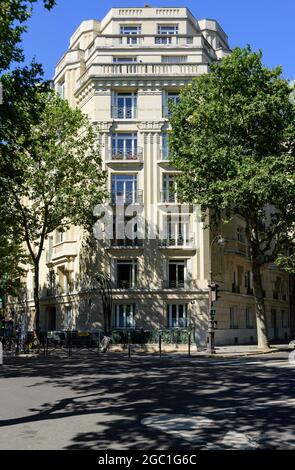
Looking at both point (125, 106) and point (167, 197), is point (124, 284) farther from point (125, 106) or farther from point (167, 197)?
point (125, 106)

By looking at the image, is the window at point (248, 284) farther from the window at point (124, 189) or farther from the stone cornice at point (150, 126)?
the stone cornice at point (150, 126)

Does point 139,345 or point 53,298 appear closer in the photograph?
point 139,345

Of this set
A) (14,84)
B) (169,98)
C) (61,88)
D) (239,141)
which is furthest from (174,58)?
(14,84)

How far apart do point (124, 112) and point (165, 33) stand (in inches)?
322

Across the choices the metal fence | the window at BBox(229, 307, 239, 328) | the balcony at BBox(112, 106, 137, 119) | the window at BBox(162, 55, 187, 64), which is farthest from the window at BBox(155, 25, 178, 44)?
the metal fence

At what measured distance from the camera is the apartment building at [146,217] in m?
34.6

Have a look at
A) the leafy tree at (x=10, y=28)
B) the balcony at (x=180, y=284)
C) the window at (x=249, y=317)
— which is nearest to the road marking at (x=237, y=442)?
the leafy tree at (x=10, y=28)

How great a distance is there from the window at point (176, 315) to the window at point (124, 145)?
994 cm

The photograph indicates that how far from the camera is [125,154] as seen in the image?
118 feet

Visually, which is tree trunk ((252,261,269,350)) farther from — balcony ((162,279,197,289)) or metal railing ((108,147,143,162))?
metal railing ((108,147,143,162))

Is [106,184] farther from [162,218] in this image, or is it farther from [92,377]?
[92,377]
